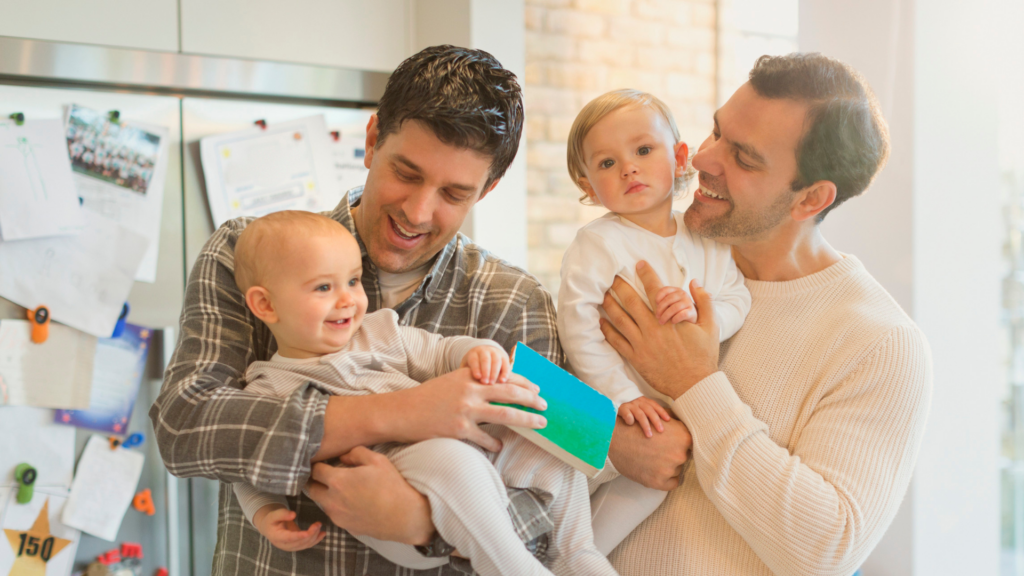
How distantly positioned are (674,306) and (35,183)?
1832 millimetres

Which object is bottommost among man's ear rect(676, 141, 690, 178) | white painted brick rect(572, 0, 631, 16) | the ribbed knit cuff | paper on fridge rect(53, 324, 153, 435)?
paper on fridge rect(53, 324, 153, 435)

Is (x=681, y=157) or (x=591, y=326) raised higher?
(x=681, y=157)

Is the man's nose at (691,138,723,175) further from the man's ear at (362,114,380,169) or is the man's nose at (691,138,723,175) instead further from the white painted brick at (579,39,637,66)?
the white painted brick at (579,39,637,66)

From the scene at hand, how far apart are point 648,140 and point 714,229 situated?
219mm

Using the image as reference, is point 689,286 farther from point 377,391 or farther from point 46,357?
point 46,357

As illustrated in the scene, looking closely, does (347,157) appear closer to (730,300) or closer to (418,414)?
(730,300)

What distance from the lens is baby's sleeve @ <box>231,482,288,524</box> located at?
1.14 meters

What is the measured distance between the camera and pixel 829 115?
138 cm

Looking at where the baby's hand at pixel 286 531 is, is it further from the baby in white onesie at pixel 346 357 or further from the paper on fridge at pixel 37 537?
the paper on fridge at pixel 37 537

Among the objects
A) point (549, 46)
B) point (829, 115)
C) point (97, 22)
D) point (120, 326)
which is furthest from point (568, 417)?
point (549, 46)

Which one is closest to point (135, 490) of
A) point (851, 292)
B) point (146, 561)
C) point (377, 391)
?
point (146, 561)

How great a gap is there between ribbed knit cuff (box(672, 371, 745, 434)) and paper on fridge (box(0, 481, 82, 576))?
1858mm

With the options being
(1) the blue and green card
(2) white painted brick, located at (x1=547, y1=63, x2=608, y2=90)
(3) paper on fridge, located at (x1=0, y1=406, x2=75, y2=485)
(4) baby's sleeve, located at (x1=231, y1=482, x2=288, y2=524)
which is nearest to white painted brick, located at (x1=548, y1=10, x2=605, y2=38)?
(2) white painted brick, located at (x1=547, y1=63, x2=608, y2=90)

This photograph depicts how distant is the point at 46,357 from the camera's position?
2.13m
